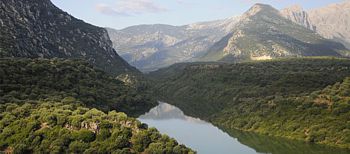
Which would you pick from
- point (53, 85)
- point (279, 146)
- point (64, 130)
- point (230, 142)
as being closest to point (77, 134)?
point (64, 130)

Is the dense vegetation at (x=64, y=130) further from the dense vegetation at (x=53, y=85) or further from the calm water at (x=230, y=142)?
the calm water at (x=230, y=142)

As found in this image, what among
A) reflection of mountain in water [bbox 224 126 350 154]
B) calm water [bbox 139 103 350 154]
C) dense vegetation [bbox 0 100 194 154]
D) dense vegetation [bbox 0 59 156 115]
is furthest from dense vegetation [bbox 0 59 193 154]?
reflection of mountain in water [bbox 224 126 350 154]

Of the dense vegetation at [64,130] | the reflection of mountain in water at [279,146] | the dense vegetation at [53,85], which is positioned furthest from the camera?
the dense vegetation at [53,85]

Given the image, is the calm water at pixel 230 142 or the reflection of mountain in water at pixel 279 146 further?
the calm water at pixel 230 142

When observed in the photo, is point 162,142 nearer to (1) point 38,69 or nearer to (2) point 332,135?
(2) point 332,135

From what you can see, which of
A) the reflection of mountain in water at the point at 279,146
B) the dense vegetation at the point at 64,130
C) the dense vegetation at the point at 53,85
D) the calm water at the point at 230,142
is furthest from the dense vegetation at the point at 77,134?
the reflection of mountain in water at the point at 279,146

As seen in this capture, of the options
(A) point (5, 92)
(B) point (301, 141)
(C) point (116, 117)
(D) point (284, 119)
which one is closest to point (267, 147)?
(B) point (301, 141)
